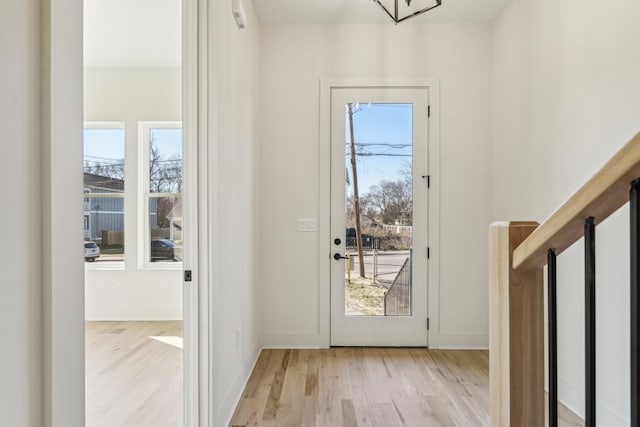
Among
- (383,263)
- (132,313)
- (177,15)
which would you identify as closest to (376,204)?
(383,263)

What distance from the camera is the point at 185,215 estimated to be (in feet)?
6.10

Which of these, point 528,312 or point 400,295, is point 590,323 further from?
point 400,295

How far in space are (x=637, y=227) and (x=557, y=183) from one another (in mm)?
2131

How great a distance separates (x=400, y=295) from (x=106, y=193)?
3.60 metres

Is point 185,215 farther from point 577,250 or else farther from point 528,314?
point 577,250

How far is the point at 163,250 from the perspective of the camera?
467 centimetres

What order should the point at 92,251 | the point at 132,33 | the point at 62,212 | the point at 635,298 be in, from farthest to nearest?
the point at 92,251
the point at 132,33
the point at 62,212
the point at 635,298

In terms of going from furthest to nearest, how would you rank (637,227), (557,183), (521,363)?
(557,183)
(521,363)
(637,227)

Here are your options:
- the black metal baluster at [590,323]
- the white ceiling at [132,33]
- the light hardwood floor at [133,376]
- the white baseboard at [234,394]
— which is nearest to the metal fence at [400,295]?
the white baseboard at [234,394]

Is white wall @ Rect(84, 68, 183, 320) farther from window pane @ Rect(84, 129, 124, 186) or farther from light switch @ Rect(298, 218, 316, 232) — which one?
light switch @ Rect(298, 218, 316, 232)

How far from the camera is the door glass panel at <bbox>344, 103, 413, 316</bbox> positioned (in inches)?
137

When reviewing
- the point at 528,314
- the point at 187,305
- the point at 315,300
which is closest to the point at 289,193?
the point at 315,300

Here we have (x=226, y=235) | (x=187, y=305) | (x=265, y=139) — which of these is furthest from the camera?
(x=265, y=139)

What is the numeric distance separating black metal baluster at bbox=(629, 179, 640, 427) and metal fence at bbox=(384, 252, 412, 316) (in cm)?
283
